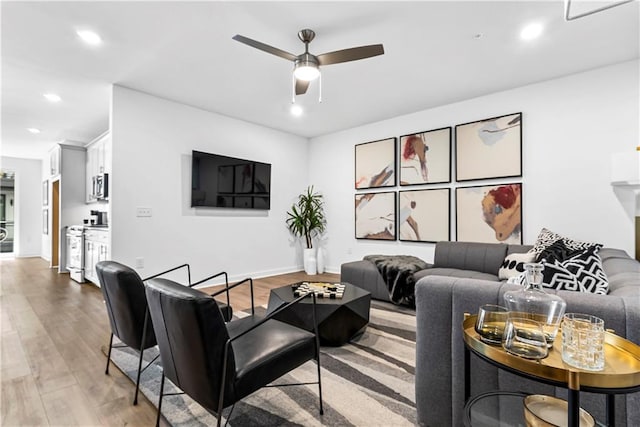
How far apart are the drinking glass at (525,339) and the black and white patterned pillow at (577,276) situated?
2.90 ft

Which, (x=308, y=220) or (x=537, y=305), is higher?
(x=308, y=220)

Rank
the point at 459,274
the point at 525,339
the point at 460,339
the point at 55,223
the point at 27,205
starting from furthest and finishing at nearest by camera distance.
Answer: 1. the point at 27,205
2. the point at 55,223
3. the point at 459,274
4. the point at 460,339
5. the point at 525,339

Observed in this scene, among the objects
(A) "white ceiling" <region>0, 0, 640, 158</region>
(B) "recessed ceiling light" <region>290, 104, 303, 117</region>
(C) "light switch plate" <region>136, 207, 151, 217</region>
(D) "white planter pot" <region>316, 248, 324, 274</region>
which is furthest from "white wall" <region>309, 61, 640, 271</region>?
(C) "light switch plate" <region>136, 207, 151, 217</region>

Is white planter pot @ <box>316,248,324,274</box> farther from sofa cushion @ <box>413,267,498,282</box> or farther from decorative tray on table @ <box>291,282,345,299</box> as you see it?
decorative tray on table @ <box>291,282,345,299</box>

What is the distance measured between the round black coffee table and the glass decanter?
4.95 feet

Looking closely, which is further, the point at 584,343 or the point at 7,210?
the point at 7,210

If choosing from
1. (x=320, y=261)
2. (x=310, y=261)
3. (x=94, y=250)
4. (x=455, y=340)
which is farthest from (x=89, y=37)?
(x=320, y=261)

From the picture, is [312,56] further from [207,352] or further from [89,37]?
[207,352]

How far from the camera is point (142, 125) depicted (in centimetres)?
403

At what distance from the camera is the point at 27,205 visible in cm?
800

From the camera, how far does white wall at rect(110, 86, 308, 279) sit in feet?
12.7

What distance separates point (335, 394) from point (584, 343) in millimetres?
1405

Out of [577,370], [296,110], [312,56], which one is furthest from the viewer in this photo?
[296,110]

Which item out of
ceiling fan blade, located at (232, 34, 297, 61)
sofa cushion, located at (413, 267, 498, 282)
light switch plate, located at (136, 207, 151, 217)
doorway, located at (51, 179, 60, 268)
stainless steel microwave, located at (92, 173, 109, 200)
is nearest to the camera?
ceiling fan blade, located at (232, 34, 297, 61)
